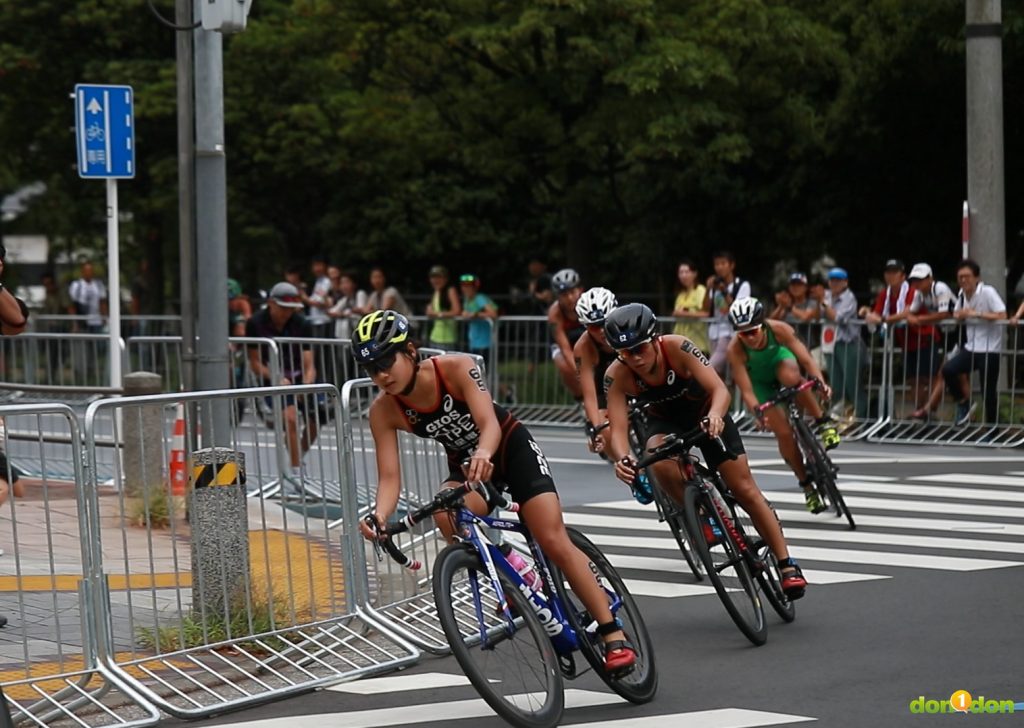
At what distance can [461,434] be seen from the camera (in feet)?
25.6

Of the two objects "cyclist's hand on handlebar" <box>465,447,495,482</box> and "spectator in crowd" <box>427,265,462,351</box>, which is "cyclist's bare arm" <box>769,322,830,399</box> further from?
"spectator in crowd" <box>427,265,462,351</box>

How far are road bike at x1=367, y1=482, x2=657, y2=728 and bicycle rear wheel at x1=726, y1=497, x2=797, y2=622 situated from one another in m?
1.80

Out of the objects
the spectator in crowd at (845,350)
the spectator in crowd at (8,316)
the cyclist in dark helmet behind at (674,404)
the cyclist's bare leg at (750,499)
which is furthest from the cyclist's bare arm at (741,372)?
the spectator in crowd at (845,350)

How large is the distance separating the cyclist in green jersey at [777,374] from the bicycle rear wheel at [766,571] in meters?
2.43

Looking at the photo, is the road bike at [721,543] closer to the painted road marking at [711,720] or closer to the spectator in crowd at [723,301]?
the painted road marking at [711,720]

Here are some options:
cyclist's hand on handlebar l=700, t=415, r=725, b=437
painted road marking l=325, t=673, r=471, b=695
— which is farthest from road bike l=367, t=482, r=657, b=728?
cyclist's hand on handlebar l=700, t=415, r=725, b=437

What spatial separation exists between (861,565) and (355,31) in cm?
1929

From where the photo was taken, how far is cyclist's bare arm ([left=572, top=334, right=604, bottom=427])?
11672 mm

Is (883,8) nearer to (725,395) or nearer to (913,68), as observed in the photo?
(913,68)

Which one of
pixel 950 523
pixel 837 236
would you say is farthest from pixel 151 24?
pixel 950 523

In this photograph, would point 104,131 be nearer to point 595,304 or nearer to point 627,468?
point 595,304

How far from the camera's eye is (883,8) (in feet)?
87.6

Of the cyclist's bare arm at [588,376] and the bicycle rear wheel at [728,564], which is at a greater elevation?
the cyclist's bare arm at [588,376]

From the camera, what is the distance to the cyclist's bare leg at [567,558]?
7.61 meters
